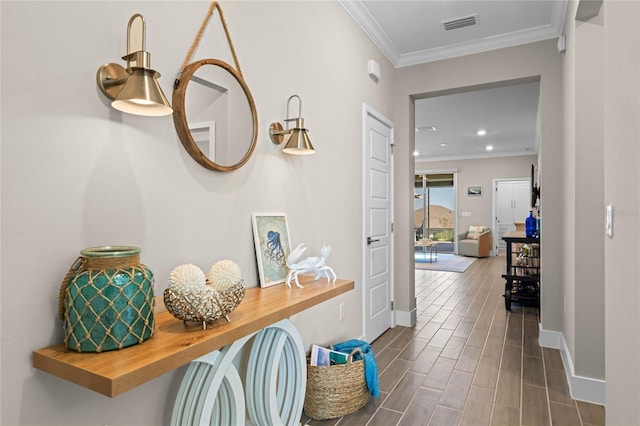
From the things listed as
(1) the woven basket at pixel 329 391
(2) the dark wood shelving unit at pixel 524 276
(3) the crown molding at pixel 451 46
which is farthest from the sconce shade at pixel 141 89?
(2) the dark wood shelving unit at pixel 524 276

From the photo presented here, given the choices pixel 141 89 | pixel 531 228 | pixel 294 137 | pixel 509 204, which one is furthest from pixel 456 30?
pixel 509 204

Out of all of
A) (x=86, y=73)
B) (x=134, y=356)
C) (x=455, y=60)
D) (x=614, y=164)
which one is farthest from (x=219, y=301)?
(x=455, y=60)

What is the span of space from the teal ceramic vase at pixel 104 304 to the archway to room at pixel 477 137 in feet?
11.6

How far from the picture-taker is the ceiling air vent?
10.1 feet

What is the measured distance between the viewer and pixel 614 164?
1.17m

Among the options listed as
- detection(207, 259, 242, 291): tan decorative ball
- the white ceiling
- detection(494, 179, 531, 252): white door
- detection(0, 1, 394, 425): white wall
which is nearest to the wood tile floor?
detection(0, 1, 394, 425): white wall

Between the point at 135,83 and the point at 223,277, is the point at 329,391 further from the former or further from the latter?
the point at 135,83

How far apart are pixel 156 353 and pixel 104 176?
1.96 ft

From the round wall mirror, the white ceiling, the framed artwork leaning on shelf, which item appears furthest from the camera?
the white ceiling

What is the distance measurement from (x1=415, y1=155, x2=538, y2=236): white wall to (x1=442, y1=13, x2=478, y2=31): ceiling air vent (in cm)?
763

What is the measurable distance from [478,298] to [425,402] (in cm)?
312

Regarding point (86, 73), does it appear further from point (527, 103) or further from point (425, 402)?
point (527, 103)

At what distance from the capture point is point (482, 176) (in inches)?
400

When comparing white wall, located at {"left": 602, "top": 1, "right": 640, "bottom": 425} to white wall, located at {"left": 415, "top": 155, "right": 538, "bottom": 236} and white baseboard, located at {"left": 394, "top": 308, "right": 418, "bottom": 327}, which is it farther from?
white wall, located at {"left": 415, "top": 155, "right": 538, "bottom": 236}
